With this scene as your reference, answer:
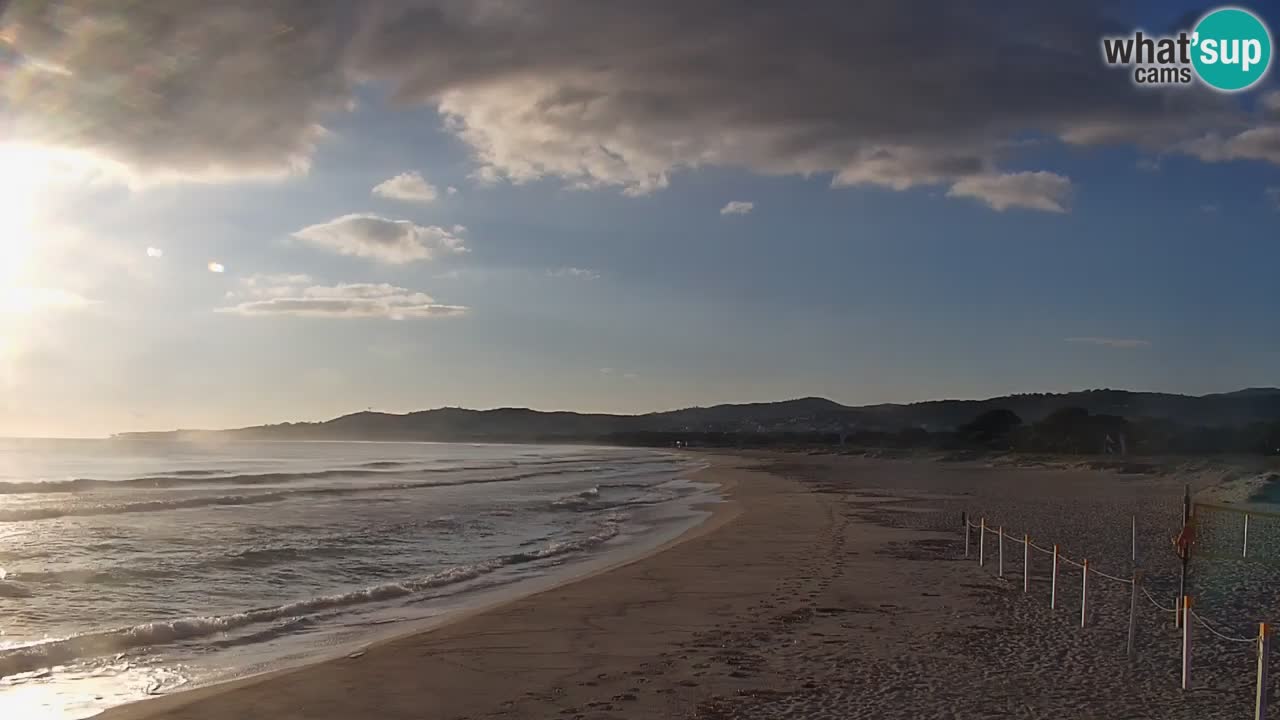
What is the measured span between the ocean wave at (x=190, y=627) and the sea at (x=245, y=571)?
0.03 m

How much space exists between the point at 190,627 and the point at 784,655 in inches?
312

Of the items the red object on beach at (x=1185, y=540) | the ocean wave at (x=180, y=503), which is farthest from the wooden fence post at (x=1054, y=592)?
the ocean wave at (x=180, y=503)

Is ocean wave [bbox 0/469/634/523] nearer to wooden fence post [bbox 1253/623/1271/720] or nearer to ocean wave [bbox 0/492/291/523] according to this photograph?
ocean wave [bbox 0/492/291/523]

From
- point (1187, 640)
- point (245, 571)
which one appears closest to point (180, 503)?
point (245, 571)

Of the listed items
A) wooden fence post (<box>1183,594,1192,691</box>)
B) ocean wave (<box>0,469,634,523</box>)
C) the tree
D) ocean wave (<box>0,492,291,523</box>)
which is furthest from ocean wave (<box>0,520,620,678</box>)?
the tree

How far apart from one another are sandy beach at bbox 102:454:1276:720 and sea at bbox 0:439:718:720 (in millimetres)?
1306

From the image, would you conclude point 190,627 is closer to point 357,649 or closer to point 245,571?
point 357,649

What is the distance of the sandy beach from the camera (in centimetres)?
838

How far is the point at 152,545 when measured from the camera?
21.7 meters

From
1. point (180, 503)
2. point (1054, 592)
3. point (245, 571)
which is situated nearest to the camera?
point (1054, 592)

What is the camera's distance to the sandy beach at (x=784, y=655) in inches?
330

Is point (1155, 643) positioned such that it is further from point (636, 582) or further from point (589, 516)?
point (589, 516)

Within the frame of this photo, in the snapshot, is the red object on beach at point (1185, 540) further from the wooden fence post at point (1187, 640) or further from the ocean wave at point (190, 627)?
the ocean wave at point (190, 627)

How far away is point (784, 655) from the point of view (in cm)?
1016
